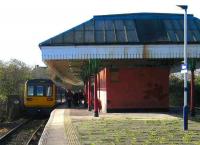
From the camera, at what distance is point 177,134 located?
1823cm

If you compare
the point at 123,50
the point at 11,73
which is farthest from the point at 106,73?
the point at 11,73

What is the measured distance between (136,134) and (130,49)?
34.3ft

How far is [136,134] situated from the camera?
59.9ft

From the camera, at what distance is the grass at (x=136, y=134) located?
1598 centimetres

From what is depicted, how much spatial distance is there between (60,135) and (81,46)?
10194 mm

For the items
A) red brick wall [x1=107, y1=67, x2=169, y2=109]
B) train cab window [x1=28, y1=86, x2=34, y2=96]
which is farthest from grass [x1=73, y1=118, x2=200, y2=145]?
train cab window [x1=28, y1=86, x2=34, y2=96]

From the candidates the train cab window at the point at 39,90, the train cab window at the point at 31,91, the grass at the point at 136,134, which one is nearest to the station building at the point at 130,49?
the grass at the point at 136,134

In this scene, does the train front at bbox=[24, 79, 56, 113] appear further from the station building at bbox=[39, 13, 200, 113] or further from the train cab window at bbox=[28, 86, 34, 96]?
the station building at bbox=[39, 13, 200, 113]


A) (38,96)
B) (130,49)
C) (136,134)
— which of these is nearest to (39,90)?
(38,96)

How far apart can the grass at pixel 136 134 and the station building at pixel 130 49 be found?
621 centimetres

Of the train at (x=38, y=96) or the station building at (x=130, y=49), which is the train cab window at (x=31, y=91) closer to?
the train at (x=38, y=96)

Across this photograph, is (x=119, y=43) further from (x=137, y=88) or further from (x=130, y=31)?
(x=137, y=88)

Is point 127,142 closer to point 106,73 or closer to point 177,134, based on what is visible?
point 177,134

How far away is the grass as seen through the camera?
1598 centimetres
